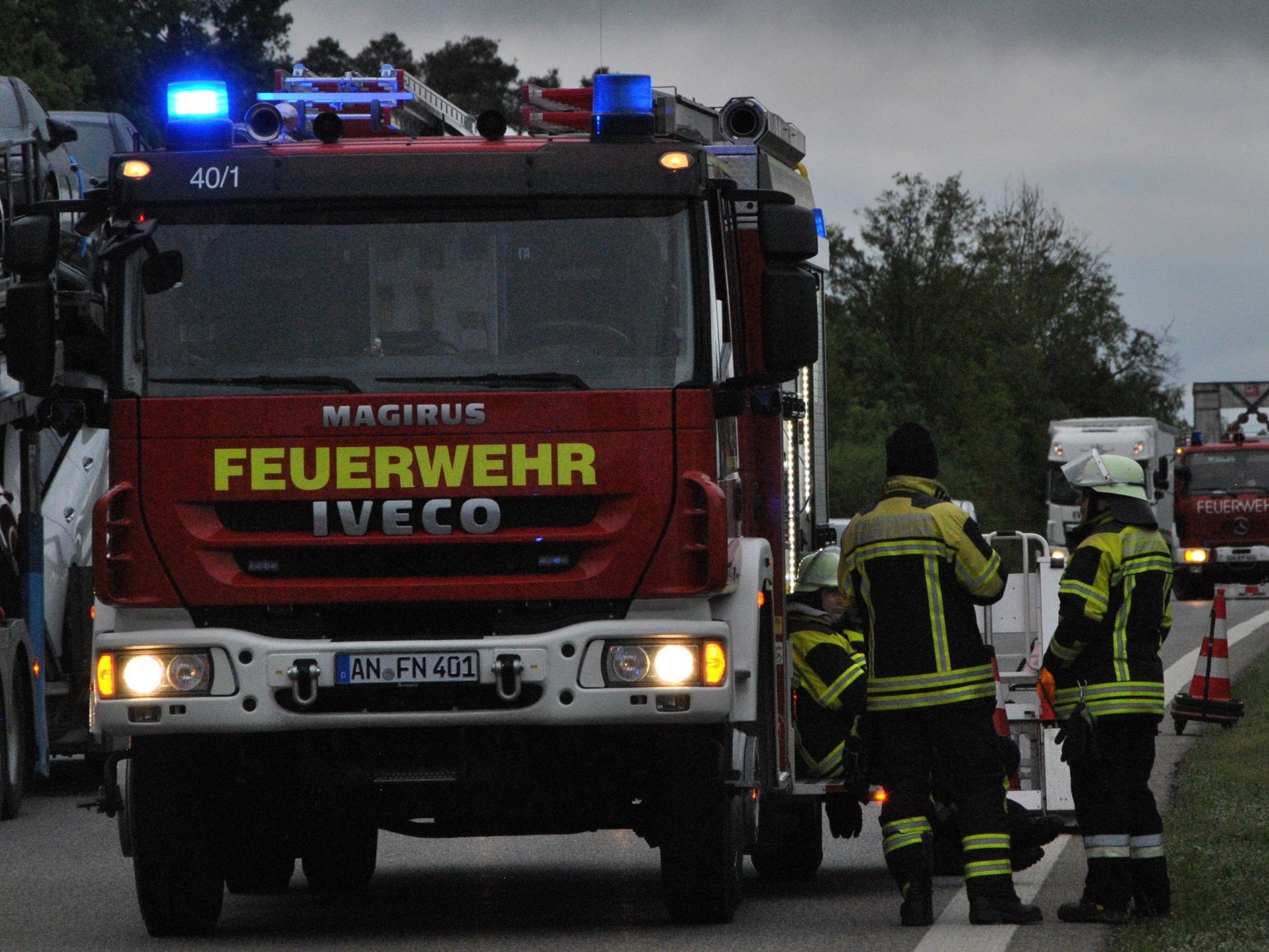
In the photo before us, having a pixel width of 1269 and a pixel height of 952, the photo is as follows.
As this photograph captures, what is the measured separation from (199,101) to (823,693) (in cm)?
352

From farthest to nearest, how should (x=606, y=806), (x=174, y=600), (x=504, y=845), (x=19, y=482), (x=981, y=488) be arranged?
1. (x=981, y=488)
2. (x=19, y=482)
3. (x=504, y=845)
4. (x=606, y=806)
5. (x=174, y=600)

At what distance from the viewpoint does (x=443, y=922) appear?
9.36m

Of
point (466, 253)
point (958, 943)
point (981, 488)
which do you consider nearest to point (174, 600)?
point (466, 253)

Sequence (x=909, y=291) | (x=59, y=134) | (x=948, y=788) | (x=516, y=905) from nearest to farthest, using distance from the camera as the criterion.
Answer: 1. (x=948, y=788)
2. (x=516, y=905)
3. (x=59, y=134)
4. (x=909, y=291)

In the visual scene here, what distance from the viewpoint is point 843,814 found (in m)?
10.1

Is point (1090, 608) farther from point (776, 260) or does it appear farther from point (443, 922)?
point (443, 922)

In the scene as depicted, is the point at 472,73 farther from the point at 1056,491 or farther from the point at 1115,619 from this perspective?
the point at 1115,619

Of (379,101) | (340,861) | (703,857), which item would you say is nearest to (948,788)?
(703,857)

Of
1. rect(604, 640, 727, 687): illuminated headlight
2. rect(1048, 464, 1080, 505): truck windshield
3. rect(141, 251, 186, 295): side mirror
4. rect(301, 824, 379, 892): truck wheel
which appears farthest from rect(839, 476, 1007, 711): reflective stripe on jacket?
rect(1048, 464, 1080, 505): truck windshield

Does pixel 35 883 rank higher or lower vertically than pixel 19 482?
lower

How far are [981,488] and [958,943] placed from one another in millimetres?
58918

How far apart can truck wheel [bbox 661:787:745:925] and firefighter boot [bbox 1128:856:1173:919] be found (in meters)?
1.46

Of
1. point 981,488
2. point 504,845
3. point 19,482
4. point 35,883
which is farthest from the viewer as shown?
point 981,488

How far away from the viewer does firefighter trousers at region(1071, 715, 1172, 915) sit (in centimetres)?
877
